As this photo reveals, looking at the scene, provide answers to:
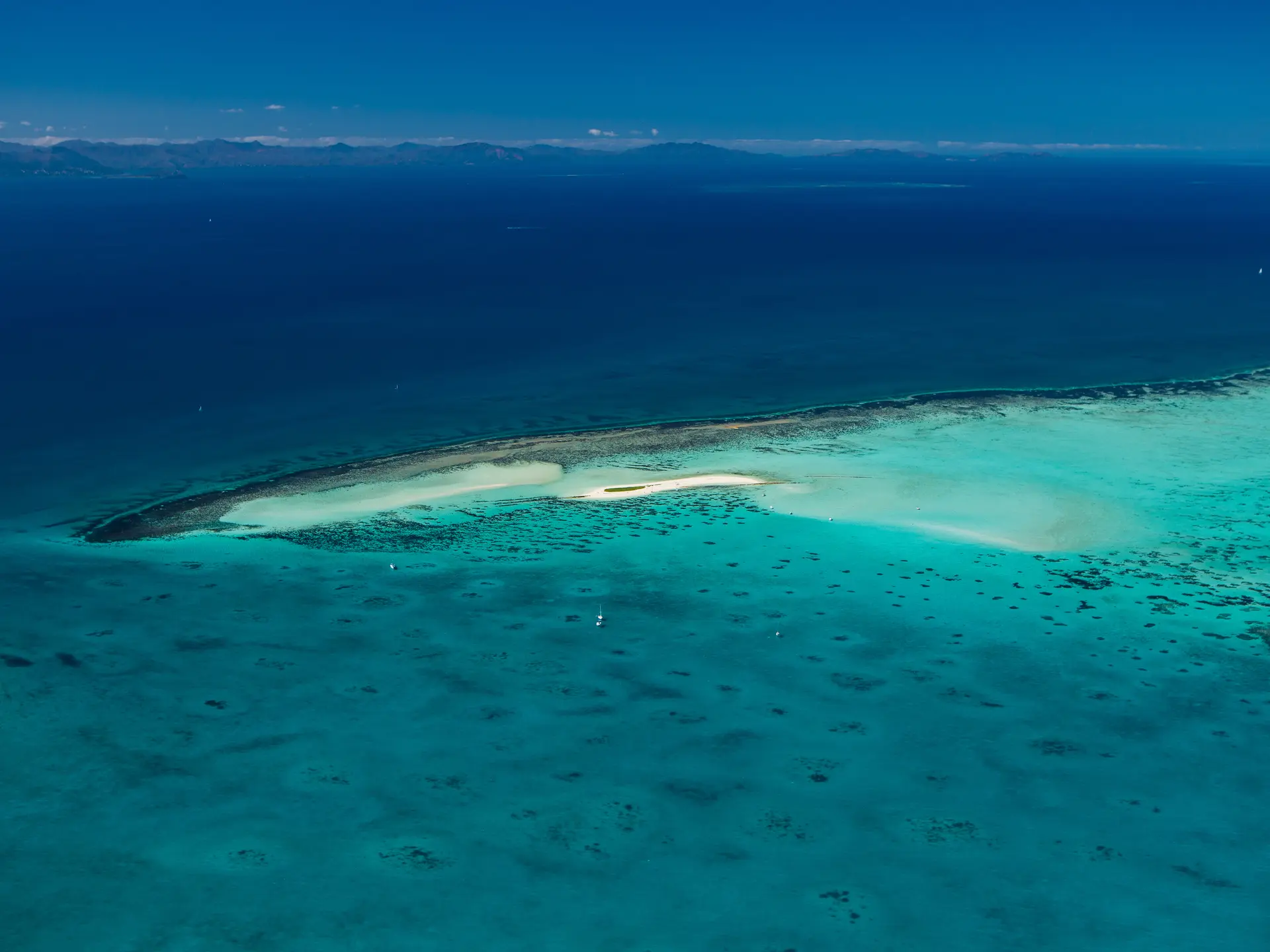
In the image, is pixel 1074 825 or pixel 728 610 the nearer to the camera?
pixel 1074 825

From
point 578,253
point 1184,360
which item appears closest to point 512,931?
point 1184,360

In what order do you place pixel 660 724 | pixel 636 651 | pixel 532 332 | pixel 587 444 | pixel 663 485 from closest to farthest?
pixel 660 724 < pixel 636 651 < pixel 663 485 < pixel 587 444 < pixel 532 332

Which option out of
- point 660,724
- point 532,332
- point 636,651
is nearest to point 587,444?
point 636,651

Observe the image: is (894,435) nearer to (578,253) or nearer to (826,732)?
(826,732)

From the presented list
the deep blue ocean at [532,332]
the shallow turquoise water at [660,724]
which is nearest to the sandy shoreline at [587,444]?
the deep blue ocean at [532,332]

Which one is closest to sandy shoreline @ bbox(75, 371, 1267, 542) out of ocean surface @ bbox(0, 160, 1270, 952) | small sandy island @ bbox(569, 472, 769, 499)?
ocean surface @ bbox(0, 160, 1270, 952)

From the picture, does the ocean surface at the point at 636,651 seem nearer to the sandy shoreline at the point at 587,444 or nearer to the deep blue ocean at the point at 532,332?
the sandy shoreline at the point at 587,444

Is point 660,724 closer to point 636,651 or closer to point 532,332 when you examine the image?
point 636,651

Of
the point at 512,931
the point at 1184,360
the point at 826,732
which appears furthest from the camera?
the point at 1184,360
